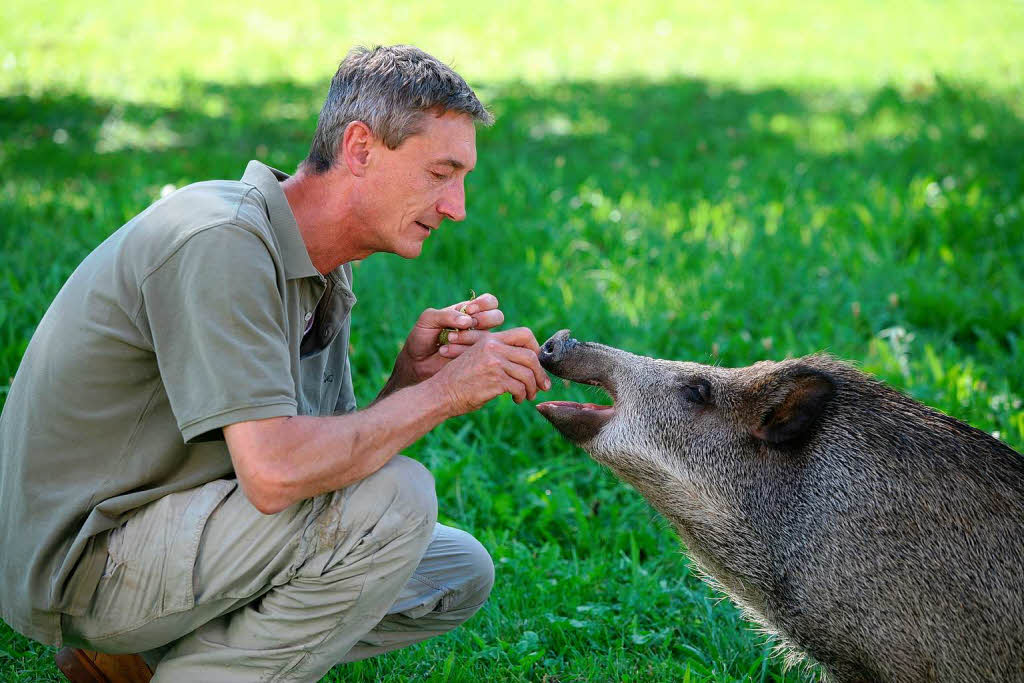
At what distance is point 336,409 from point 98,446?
3.12 ft

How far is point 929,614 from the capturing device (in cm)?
286

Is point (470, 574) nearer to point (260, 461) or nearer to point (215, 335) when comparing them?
point (260, 461)

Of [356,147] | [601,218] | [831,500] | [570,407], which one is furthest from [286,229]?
[601,218]

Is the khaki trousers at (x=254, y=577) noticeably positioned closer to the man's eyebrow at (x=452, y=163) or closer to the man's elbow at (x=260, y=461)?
the man's elbow at (x=260, y=461)

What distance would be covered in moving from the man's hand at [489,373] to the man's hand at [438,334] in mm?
179

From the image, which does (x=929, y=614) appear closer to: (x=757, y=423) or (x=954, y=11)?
(x=757, y=423)

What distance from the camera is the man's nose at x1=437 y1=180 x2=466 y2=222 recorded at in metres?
2.99

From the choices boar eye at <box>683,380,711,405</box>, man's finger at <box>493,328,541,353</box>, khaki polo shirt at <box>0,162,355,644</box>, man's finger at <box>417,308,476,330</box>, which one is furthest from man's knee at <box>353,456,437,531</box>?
boar eye at <box>683,380,711,405</box>

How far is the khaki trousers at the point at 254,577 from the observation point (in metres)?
2.55

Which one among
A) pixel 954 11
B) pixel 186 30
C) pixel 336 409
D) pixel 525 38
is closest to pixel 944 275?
pixel 336 409

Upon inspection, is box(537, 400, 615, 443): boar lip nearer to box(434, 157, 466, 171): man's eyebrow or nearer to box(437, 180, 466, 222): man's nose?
box(437, 180, 466, 222): man's nose

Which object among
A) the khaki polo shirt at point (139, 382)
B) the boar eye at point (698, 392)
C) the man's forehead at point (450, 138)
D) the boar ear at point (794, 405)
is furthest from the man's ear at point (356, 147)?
the boar ear at point (794, 405)

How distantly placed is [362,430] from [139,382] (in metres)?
0.58

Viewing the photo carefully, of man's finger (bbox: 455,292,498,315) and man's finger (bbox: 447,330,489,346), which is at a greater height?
man's finger (bbox: 455,292,498,315)
